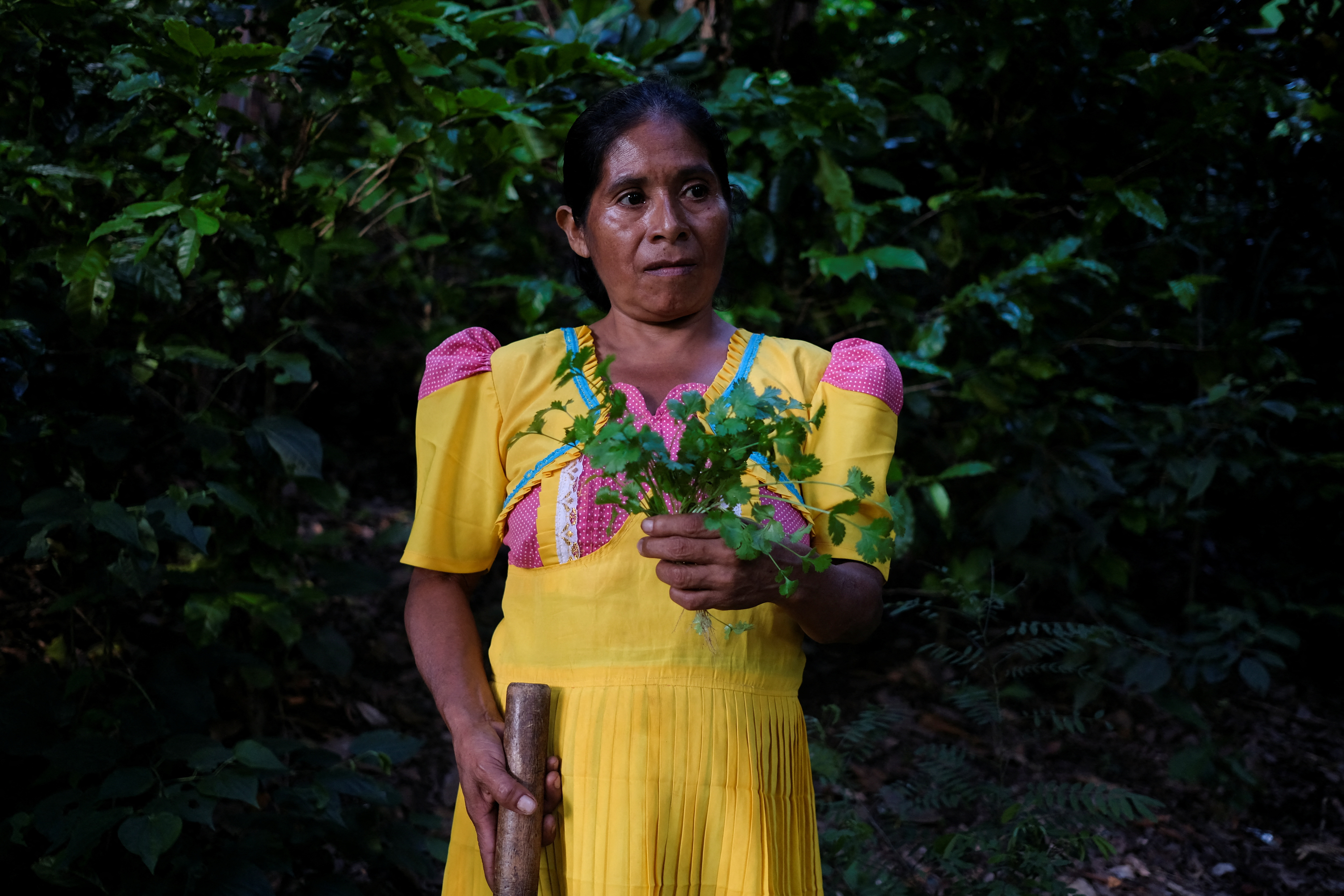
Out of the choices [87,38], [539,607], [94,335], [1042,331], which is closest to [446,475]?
[539,607]

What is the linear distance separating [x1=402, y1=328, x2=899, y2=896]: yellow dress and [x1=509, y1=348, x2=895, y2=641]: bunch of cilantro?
0.30 ft

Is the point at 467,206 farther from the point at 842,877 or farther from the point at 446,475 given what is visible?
the point at 842,877

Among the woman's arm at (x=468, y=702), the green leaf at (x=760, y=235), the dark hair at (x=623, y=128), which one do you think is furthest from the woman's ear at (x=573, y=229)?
the green leaf at (x=760, y=235)

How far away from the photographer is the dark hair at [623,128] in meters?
1.61

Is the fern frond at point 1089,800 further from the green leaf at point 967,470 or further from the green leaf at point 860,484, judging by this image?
the green leaf at point 860,484

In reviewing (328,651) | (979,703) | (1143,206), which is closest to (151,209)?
(328,651)

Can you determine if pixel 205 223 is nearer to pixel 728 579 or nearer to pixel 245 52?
pixel 245 52

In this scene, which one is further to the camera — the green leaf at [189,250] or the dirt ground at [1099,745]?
the dirt ground at [1099,745]

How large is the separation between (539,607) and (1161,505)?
3134mm

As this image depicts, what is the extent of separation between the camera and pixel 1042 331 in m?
3.63

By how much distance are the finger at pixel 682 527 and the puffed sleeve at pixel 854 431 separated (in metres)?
0.22

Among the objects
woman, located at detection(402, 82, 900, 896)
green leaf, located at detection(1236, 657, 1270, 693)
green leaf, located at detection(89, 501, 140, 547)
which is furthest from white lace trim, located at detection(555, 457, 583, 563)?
green leaf, located at detection(1236, 657, 1270, 693)

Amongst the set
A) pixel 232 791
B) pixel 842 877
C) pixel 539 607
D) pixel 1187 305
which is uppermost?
pixel 1187 305

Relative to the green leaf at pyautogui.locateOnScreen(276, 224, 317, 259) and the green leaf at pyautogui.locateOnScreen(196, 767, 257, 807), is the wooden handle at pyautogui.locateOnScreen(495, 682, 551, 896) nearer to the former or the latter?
the green leaf at pyautogui.locateOnScreen(196, 767, 257, 807)
